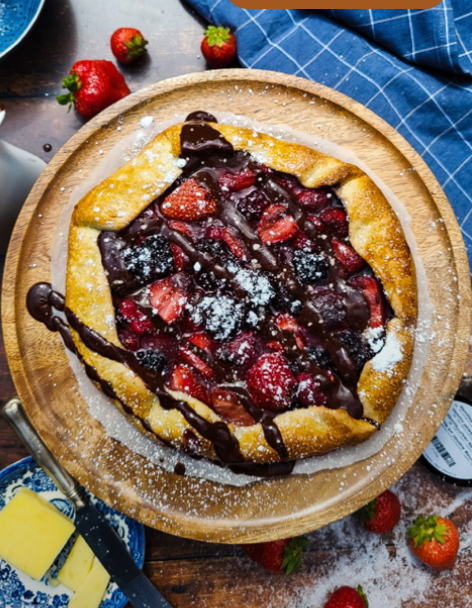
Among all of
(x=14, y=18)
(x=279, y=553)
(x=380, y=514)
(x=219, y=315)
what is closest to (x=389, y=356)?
(x=219, y=315)

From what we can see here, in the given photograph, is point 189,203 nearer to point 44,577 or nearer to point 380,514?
point 380,514

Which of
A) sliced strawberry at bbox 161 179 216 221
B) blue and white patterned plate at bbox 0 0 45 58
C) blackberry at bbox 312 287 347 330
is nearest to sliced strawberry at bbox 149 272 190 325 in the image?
sliced strawberry at bbox 161 179 216 221

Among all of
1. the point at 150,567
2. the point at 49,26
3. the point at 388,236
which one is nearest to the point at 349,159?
the point at 388,236

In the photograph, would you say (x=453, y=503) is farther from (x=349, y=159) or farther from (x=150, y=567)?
(x=349, y=159)

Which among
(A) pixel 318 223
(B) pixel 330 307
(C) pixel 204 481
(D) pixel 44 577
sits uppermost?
(A) pixel 318 223

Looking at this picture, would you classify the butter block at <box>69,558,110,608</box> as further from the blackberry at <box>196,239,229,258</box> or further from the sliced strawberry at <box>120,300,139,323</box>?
the blackberry at <box>196,239,229,258</box>

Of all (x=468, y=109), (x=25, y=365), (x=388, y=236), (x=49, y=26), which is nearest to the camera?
(x=388, y=236)
